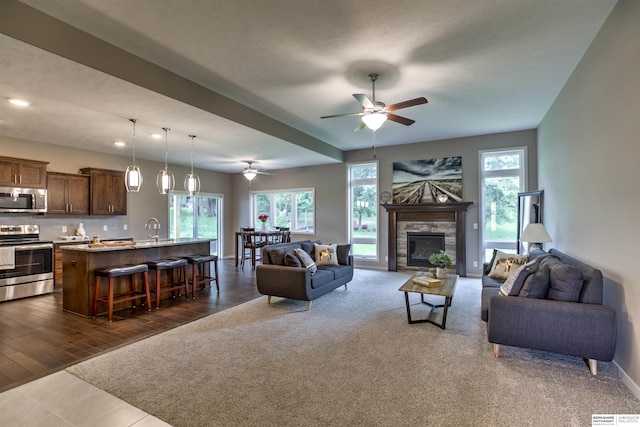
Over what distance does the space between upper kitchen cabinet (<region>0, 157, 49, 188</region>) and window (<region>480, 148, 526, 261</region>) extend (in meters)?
8.59

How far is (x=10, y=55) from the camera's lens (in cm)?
271

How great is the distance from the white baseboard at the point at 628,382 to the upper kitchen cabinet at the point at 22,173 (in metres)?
8.29

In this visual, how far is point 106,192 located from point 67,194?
2.25ft

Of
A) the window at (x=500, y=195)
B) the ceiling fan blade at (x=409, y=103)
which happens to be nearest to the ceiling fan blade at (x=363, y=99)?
the ceiling fan blade at (x=409, y=103)

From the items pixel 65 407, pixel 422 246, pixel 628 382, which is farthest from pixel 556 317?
pixel 422 246

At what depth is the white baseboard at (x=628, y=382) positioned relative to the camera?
2.31 meters

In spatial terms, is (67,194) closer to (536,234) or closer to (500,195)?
(536,234)

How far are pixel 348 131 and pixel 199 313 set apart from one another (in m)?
4.31

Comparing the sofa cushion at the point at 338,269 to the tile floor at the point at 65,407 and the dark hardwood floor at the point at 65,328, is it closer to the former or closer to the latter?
the dark hardwood floor at the point at 65,328

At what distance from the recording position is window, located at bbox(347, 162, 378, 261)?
7.90 m

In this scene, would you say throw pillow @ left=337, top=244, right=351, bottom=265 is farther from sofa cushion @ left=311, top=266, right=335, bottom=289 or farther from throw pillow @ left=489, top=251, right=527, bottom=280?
throw pillow @ left=489, top=251, right=527, bottom=280

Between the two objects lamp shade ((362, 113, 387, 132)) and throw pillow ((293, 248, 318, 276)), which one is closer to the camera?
lamp shade ((362, 113, 387, 132))

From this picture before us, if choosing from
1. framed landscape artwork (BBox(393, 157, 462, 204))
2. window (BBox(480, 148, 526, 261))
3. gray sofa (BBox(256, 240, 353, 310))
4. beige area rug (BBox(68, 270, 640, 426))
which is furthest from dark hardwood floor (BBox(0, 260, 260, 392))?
window (BBox(480, 148, 526, 261))

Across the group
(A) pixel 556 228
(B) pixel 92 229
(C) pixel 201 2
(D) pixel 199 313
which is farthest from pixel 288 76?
(B) pixel 92 229
